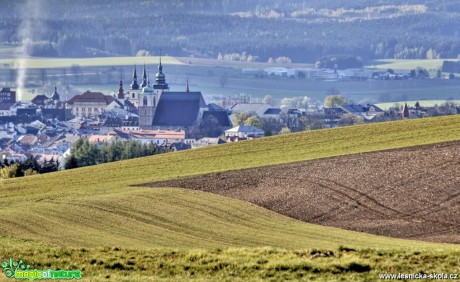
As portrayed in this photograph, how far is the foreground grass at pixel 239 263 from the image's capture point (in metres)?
24.4

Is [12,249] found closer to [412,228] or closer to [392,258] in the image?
[392,258]

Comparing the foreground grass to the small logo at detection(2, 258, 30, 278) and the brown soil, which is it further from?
the brown soil

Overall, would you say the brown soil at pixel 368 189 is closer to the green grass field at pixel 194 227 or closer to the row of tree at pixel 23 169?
the green grass field at pixel 194 227

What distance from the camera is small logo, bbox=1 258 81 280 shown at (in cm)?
2391

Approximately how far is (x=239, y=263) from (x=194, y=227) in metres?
8.50

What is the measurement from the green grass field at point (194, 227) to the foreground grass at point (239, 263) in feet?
0.07

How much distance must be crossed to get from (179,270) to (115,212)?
36.1 feet

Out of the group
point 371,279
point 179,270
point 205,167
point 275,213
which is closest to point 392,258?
point 371,279

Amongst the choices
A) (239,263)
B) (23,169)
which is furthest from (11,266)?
(23,169)

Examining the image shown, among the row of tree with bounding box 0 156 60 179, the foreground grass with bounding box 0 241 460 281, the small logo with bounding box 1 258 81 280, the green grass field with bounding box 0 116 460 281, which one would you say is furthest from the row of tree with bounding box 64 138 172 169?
the small logo with bounding box 1 258 81 280

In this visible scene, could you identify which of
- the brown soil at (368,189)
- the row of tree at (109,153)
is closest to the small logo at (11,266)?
the brown soil at (368,189)

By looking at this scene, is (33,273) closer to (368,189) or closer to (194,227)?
(194,227)

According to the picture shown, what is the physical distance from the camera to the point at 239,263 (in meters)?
25.5

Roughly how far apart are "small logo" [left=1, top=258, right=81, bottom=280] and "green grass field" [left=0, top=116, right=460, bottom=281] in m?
0.37
